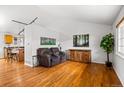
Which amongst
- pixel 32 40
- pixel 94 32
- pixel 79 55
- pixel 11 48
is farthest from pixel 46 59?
pixel 11 48

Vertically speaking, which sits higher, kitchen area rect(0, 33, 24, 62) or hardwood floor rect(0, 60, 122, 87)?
kitchen area rect(0, 33, 24, 62)

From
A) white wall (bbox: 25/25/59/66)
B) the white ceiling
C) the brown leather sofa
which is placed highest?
the white ceiling

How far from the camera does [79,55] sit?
255 inches

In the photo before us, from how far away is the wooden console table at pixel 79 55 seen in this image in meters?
6.16

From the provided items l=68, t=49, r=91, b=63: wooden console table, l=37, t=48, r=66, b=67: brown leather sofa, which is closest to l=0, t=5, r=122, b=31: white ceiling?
l=37, t=48, r=66, b=67: brown leather sofa

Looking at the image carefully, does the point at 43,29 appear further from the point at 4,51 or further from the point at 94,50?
the point at 4,51

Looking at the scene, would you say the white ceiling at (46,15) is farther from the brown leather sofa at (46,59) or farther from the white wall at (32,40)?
the brown leather sofa at (46,59)

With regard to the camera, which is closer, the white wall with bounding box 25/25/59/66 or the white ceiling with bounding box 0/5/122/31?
the white ceiling with bounding box 0/5/122/31

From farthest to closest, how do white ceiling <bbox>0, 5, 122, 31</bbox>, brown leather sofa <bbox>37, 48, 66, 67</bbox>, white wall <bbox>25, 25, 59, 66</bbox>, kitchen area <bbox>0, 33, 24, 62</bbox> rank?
kitchen area <bbox>0, 33, 24, 62</bbox>
white wall <bbox>25, 25, 59, 66</bbox>
brown leather sofa <bbox>37, 48, 66, 67</bbox>
white ceiling <bbox>0, 5, 122, 31</bbox>

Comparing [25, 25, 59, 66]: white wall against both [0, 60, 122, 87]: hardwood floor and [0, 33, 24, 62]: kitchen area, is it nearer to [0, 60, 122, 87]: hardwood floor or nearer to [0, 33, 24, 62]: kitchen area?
[0, 60, 122, 87]: hardwood floor

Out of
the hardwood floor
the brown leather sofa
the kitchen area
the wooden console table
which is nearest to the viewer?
the hardwood floor

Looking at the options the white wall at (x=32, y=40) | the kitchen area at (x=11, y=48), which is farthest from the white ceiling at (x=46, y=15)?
the kitchen area at (x=11, y=48)

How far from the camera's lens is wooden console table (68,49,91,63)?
20.2 feet

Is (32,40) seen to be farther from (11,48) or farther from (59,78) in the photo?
(11,48)
